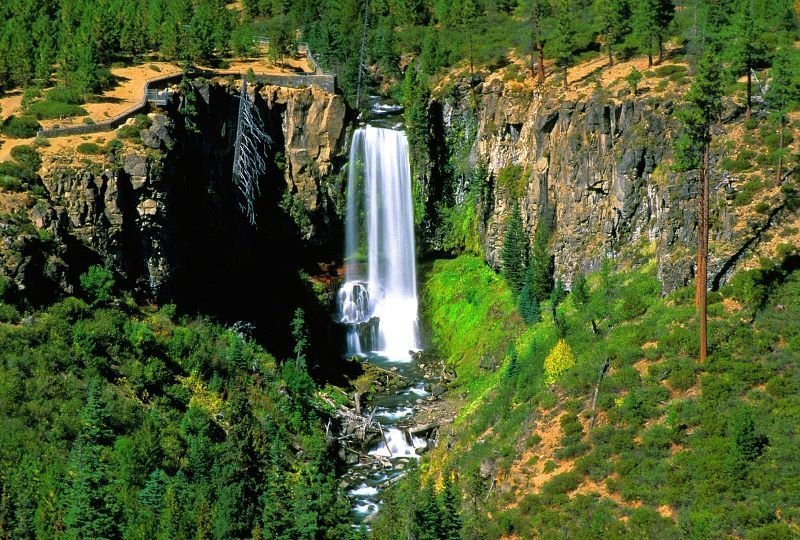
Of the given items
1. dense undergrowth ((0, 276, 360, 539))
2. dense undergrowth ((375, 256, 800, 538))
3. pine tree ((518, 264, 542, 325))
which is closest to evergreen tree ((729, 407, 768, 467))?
dense undergrowth ((375, 256, 800, 538))

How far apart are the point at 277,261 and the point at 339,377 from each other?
1476 centimetres

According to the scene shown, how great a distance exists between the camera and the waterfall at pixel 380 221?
85.4 meters

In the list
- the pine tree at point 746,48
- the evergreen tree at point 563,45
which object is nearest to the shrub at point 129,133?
the evergreen tree at point 563,45

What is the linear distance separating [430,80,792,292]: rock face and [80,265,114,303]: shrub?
31.3 metres

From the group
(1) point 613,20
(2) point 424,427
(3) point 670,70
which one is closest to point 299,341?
(2) point 424,427

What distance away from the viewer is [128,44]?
3506 inches

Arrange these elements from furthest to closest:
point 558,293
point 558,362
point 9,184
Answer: point 558,293 → point 9,184 → point 558,362

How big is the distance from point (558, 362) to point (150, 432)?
23.1m

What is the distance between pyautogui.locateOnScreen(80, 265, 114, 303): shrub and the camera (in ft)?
201

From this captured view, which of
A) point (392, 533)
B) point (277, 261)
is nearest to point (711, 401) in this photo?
point (392, 533)

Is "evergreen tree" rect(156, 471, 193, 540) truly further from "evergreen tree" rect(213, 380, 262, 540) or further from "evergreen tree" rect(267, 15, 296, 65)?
"evergreen tree" rect(267, 15, 296, 65)

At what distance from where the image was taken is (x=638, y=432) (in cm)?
4841

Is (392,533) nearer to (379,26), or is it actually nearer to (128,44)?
(128,44)

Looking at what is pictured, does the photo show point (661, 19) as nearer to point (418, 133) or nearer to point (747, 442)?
point (418, 133)
